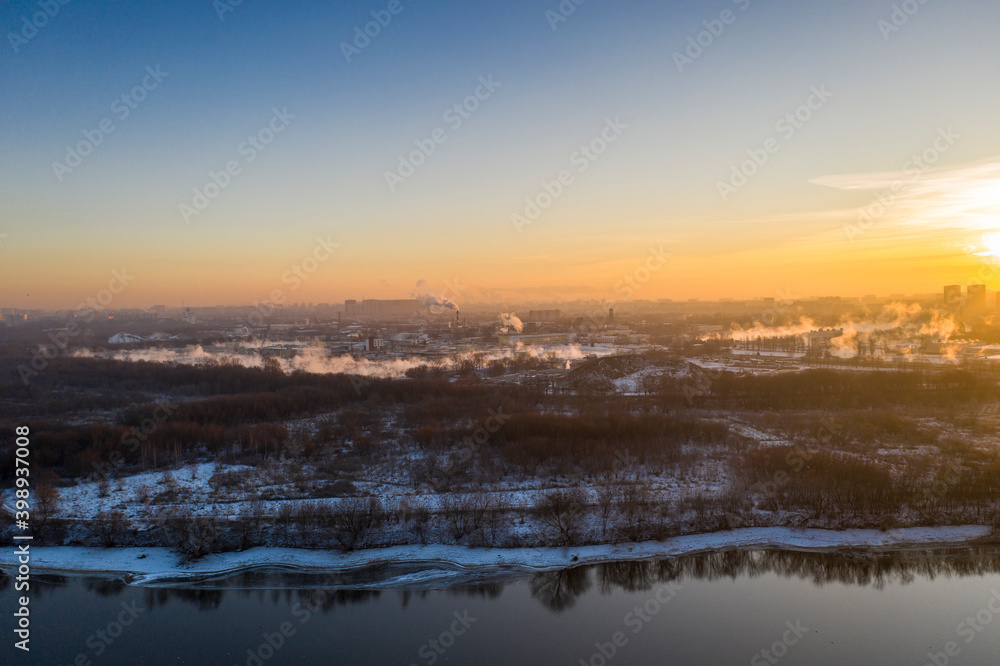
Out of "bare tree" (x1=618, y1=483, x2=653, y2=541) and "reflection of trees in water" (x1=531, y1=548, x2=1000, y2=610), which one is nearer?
"reflection of trees in water" (x1=531, y1=548, x2=1000, y2=610)

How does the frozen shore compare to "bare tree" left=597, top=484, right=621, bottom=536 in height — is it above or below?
below

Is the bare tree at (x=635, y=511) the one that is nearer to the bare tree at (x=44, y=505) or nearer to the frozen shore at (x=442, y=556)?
the frozen shore at (x=442, y=556)

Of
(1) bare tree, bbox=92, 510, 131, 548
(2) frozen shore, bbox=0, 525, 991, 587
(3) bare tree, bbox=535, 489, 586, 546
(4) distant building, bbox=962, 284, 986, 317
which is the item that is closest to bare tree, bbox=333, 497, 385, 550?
(2) frozen shore, bbox=0, 525, 991, 587

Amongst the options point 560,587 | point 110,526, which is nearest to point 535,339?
Answer: point 110,526

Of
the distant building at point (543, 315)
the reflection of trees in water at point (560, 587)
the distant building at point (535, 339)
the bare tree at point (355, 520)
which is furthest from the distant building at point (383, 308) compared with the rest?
the reflection of trees in water at point (560, 587)

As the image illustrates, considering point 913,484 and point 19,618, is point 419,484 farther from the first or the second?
point 913,484

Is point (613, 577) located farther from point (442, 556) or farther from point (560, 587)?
point (442, 556)

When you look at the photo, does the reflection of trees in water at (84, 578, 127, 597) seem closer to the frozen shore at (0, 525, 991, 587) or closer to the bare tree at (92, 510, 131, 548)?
the frozen shore at (0, 525, 991, 587)

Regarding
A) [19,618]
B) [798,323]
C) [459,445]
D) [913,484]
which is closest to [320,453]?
[459,445]
